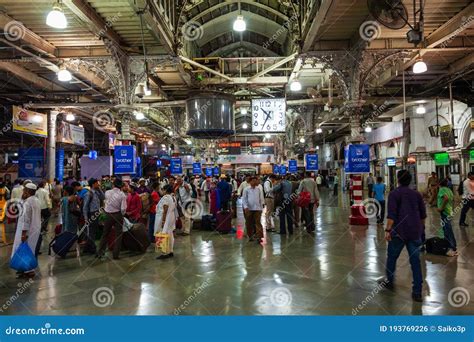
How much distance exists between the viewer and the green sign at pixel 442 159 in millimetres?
16406

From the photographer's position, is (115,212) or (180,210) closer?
(115,212)

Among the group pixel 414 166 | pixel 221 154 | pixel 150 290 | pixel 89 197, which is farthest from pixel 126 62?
pixel 221 154

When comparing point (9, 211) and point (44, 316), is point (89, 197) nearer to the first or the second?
point (44, 316)

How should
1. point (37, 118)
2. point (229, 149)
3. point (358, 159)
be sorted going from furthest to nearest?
point (229, 149)
point (37, 118)
point (358, 159)

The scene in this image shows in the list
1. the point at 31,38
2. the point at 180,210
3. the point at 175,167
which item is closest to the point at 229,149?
the point at 175,167

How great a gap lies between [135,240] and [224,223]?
3063 mm

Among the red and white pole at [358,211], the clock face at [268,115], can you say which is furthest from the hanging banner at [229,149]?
the red and white pole at [358,211]

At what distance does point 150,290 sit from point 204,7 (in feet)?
44.2

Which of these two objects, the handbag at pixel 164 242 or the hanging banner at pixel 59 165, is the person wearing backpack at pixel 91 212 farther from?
the hanging banner at pixel 59 165

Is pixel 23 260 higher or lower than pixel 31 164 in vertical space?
lower

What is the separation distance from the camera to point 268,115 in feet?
39.9

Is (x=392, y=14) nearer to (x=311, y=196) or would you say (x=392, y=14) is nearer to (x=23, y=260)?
(x=311, y=196)

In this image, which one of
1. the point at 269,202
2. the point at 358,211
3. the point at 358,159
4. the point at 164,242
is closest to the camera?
the point at 164,242

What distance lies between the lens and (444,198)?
673cm
